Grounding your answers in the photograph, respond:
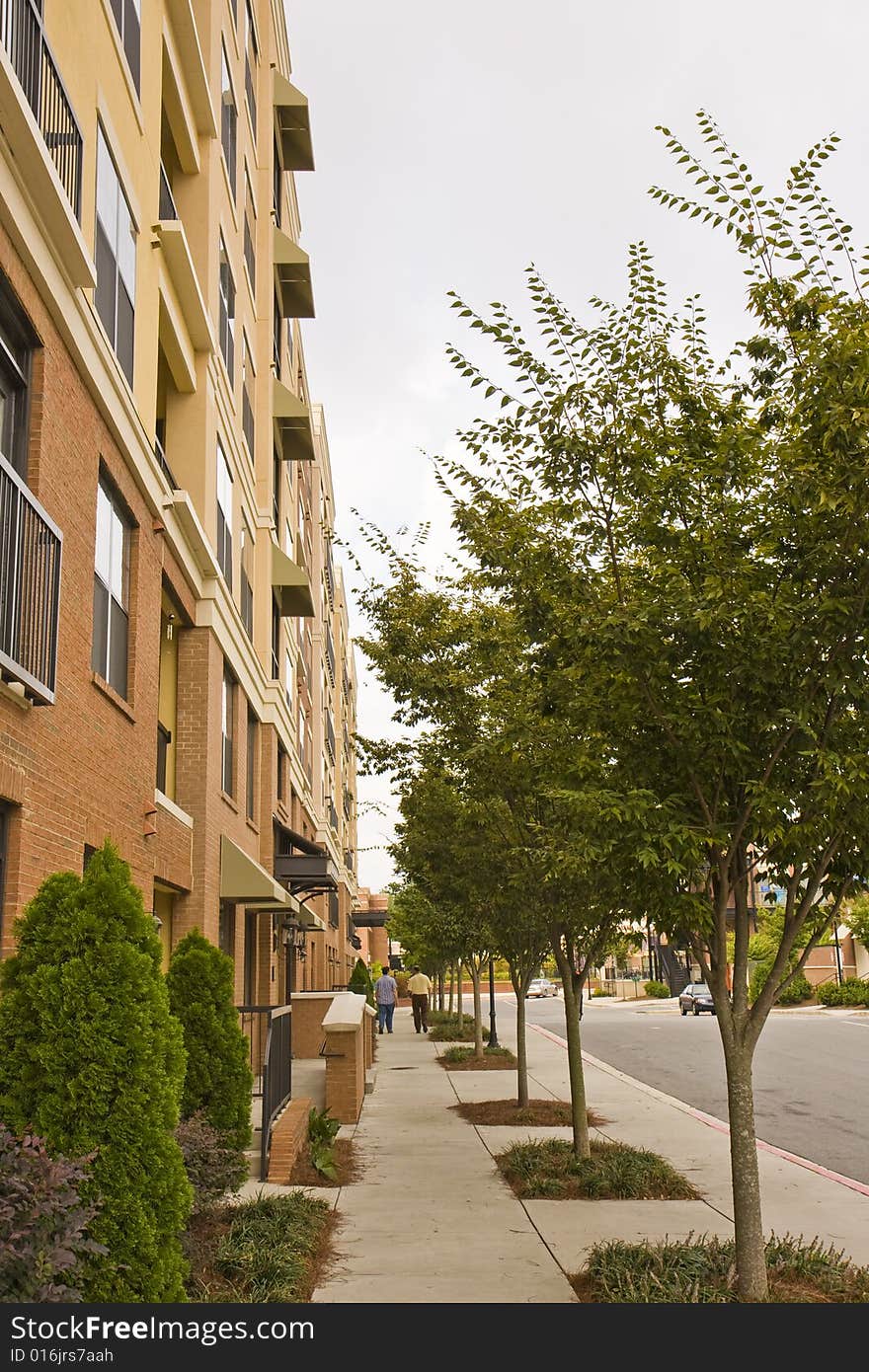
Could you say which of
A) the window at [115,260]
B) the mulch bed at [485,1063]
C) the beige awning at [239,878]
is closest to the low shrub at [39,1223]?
the window at [115,260]

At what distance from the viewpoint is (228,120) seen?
Result: 2022cm

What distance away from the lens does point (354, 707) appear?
7025 cm

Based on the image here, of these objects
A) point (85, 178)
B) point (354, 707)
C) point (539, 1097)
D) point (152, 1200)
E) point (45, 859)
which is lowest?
point (539, 1097)

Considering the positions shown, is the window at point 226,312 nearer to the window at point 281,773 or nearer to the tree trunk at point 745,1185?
the window at point 281,773

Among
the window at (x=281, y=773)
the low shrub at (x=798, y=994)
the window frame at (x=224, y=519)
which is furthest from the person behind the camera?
the low shrub at (x=798, y=994)

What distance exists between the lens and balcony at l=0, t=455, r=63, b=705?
23.3 ft

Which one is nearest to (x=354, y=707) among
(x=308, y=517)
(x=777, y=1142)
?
(x=308, y=517)

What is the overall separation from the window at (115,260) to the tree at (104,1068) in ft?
20.7

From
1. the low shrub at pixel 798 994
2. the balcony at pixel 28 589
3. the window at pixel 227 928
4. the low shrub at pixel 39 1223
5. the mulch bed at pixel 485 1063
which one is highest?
the balcony at pixel 28 589

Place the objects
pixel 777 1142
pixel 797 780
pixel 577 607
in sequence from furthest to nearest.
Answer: pixel 777 1142, pixel 577 607, pixel 797 780

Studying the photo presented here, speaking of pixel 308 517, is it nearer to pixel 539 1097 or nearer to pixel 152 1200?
pixel 539 1097

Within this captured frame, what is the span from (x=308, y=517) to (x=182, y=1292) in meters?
32.0

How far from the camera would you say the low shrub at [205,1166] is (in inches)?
320

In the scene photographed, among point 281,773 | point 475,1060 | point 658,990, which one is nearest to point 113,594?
point 281,773
